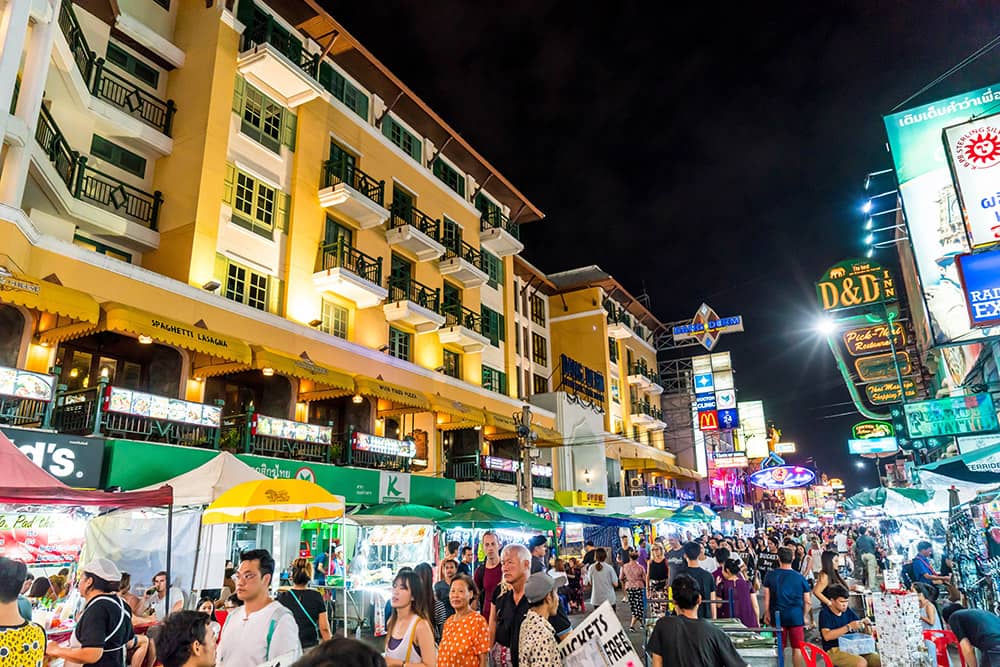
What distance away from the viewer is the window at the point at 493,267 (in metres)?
33.5

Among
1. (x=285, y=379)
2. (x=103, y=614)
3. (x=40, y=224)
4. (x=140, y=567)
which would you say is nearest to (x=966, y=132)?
(x=103, y=614)

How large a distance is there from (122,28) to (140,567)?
15.0 metres

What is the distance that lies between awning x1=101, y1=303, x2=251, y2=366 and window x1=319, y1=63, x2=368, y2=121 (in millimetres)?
11356

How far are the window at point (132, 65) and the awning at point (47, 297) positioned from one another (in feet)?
30.1

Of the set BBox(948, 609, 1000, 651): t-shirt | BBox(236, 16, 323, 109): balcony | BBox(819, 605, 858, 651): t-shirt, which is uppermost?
BBox(236, 16, 323, 109): balcony

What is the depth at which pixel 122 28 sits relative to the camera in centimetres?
1845

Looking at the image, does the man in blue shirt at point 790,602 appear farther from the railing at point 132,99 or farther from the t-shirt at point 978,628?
the railing at point 132,99

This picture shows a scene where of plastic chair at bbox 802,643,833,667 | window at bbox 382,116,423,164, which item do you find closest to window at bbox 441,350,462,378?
window at bbox 382,116,423,164

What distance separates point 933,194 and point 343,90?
1989cm

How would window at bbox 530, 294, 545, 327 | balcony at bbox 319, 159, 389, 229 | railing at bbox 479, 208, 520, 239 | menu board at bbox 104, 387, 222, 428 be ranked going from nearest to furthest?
1. menu board at bbox 104, 387, 222, 428
2. balcony at bbox 319, 159, 389, 229
3. railing at bbox 479, 208, 520, 239
4. window at bbox 530, 294, 545, 327

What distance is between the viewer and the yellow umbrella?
10.7 meters

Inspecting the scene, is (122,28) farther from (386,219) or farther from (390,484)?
(390,484)

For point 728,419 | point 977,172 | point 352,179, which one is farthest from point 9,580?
point 728,419

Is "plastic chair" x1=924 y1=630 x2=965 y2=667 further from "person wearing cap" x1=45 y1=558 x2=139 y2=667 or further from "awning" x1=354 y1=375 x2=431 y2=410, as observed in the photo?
"awning" x1=354 y1=375 x2=431 y2=410
